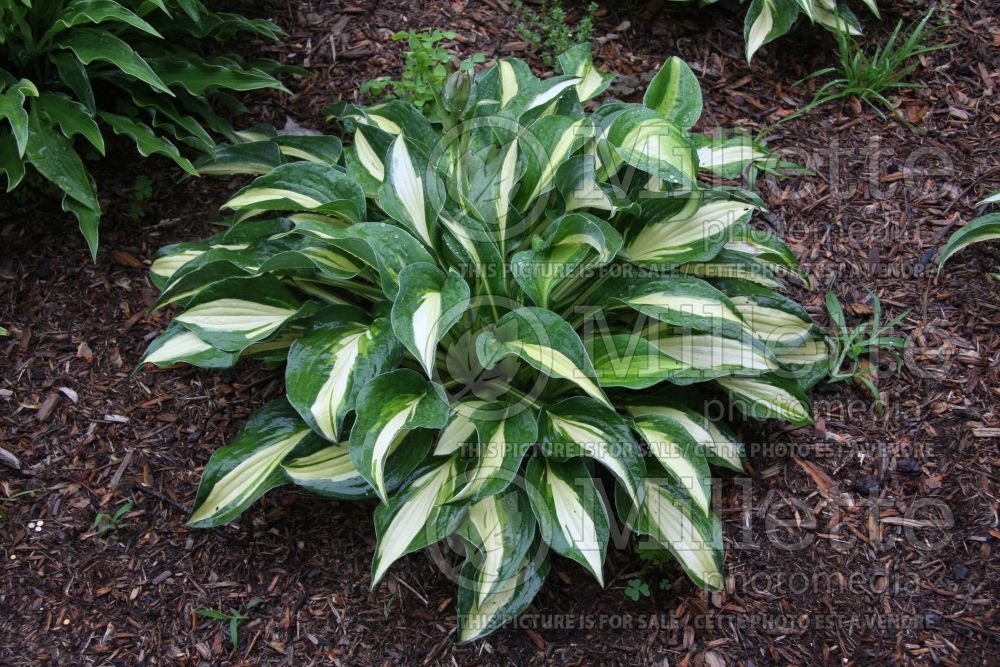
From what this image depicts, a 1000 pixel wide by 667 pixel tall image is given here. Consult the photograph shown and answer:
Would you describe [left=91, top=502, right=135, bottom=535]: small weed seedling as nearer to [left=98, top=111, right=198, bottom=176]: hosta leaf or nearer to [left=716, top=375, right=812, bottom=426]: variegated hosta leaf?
[left=98, top=111, right=198, bottom=176]: hosta leaf

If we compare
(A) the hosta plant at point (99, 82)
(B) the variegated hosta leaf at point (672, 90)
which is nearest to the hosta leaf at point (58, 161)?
(A) the hosta plant at point (99, 82)

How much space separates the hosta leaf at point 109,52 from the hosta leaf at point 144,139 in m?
0.17

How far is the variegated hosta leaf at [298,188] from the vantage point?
92.2 inches

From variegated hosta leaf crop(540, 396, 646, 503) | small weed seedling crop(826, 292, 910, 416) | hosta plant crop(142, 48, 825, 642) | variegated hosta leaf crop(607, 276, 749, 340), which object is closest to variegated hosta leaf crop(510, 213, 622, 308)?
hosta plant crop(142, 48, 825, 642)

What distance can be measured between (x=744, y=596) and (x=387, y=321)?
4.01 feet

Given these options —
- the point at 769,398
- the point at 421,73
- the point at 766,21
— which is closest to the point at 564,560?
the point at 769,398

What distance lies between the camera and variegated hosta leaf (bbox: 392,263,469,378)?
187 cm

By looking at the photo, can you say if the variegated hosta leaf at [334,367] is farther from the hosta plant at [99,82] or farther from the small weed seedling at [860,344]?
the small weed seedling at [860,344]

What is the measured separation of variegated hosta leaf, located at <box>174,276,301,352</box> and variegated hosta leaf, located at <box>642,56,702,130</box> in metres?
1.21

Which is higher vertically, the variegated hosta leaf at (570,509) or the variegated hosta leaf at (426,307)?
the variegated hosta leaf at (426,307)

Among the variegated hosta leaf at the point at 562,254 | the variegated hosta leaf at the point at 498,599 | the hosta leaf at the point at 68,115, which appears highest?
the hosta leaf at the point at 68,115

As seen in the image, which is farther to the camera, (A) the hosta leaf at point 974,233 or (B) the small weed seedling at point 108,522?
(A) the hosta leaf at point 974,233

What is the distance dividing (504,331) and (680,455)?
550 mm

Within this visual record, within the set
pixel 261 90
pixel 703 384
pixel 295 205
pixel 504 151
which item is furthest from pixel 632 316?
pixel 261 90
